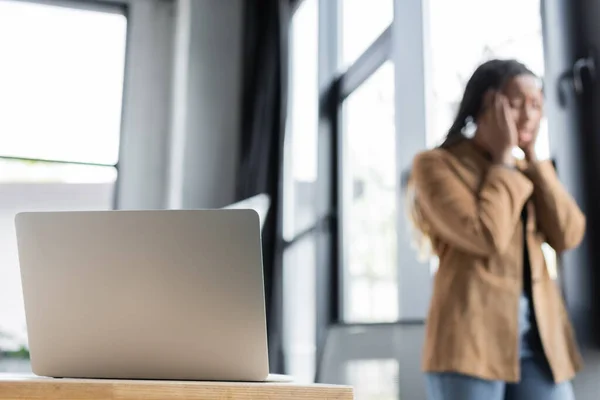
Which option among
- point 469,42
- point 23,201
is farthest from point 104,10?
point 469,42

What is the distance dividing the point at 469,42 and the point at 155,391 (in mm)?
1473

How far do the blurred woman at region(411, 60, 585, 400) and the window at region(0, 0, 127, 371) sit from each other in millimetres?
2676

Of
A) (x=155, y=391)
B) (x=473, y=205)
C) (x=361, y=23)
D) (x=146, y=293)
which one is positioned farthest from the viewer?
(x=361, y=23)

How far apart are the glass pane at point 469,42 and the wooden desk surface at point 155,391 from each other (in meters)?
0.94

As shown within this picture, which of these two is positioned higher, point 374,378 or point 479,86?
point 479,86

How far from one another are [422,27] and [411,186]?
744 millimetres

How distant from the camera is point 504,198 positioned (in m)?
1.37

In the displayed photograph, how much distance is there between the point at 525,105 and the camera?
1.44m

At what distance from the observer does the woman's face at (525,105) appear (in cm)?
144

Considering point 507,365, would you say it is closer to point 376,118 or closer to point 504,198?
point 504,198

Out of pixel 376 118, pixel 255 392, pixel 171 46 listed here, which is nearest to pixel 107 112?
pixel 171 46

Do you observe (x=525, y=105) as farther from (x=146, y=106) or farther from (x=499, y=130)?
(x=146, y=106)

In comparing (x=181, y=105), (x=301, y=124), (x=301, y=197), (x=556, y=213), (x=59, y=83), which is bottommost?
(x=556, y=213)

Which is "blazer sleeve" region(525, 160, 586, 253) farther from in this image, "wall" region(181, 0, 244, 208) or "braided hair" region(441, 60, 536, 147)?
"wall" region(181, 0, 244, 208)
